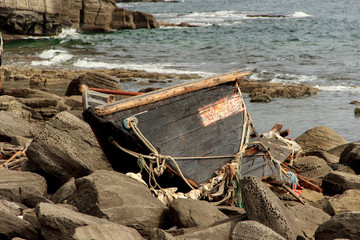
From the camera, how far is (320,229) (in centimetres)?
376

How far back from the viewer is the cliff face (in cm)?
3397

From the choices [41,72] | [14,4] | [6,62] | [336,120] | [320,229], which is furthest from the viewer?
[14,4]

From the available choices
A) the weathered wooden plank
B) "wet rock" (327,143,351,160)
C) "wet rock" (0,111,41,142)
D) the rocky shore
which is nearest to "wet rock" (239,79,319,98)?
"wet rock" (327,143,351,160)

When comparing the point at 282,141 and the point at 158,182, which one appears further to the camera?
the point at 282,141

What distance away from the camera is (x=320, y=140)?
916 cm

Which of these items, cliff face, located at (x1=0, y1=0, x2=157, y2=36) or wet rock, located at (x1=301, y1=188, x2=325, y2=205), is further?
cliff face, located at (x1=0, y1=0, x2=157, y2=36)

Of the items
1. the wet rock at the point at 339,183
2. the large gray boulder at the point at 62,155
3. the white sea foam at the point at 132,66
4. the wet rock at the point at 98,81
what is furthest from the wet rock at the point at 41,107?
the white sea foam at the point at 132,66

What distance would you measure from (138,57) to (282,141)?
1923 centimetres

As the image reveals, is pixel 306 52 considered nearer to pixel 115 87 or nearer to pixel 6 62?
pixel 115 87

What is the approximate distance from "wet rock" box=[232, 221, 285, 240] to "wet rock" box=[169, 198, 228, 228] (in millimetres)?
531

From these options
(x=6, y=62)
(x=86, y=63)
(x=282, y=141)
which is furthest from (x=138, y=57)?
(x=282, y=141)

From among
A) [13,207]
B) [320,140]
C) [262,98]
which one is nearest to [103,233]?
[13,207]

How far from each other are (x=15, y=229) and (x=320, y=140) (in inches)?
280

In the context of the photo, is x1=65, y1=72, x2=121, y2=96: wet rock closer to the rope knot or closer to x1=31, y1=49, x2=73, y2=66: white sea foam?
the rope knot
